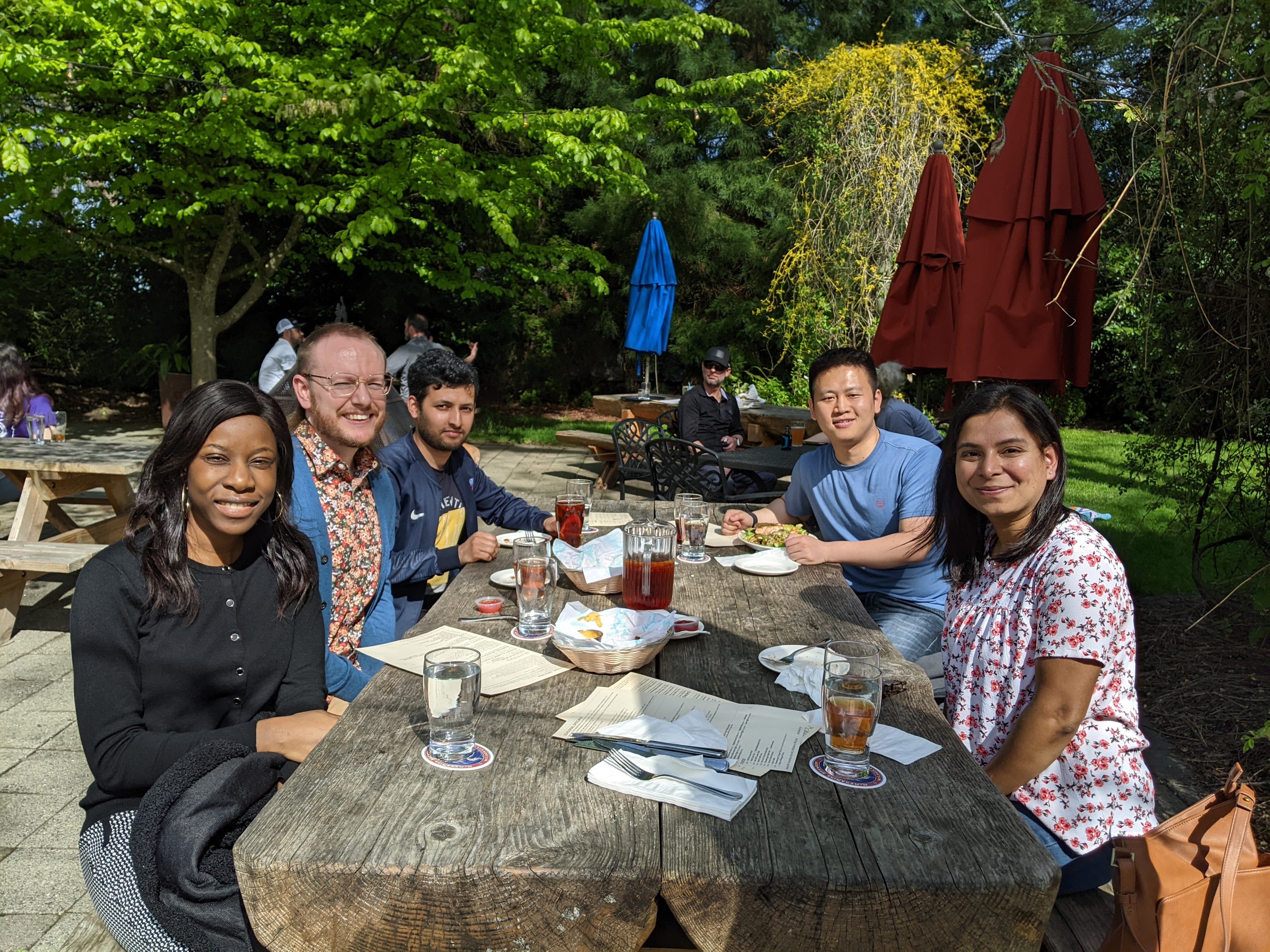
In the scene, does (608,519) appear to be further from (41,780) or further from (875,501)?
(41,780)

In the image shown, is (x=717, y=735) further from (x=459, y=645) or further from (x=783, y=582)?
(x=783, y=582)

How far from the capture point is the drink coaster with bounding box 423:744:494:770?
1.62 meters

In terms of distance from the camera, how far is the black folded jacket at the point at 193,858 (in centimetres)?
159

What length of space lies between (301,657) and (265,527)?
0.33 m

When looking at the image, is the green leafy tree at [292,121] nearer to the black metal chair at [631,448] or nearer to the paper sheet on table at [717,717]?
the black metal chair at [631,448]

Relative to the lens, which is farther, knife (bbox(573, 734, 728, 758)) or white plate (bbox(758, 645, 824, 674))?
white plate (bbox(758, 645, 824, 674))

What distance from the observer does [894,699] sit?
199cm

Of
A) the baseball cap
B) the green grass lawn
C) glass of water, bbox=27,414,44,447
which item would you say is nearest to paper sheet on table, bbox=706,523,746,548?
the green grass lawn

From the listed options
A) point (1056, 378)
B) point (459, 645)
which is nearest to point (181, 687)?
point (459, 645)

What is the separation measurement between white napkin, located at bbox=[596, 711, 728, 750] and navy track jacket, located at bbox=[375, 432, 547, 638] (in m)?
1.50

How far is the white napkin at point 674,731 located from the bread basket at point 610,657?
237 mm

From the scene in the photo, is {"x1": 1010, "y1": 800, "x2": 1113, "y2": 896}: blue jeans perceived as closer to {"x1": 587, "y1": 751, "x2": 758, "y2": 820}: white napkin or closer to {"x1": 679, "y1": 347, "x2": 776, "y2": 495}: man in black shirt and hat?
{"x1": 587, "y1": 751, "x2": 758, "y2": 820}: white napkin

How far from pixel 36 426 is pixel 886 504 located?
5676 mm

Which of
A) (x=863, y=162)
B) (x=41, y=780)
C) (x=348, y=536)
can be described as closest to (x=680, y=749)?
(x=348, y=536)
